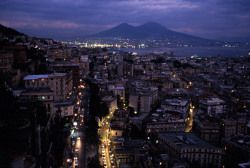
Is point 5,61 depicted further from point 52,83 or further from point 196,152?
point 196,152

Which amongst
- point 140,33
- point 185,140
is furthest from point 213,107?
point 140,33

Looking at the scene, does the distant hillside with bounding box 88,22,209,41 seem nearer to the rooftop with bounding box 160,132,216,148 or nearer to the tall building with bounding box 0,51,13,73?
the tall building with bounding box 0,51,13,73

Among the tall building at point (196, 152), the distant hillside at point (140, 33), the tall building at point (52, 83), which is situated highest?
the distant hillside at point (140, 33)

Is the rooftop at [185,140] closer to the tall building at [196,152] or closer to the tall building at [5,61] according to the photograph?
the tall building at [196,152]

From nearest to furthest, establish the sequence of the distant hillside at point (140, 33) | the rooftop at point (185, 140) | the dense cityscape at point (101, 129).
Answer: the dense cityscape at point (101, 129) → the rooftop at point (185, 140) → the distant hillside at point (140, 33)

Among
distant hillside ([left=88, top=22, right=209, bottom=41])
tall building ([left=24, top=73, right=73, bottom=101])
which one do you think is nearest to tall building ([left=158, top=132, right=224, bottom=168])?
tall building ([left=24, top=73, right=73, bottom=101])

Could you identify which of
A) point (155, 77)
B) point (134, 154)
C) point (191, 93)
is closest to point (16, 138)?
point (134, 154)

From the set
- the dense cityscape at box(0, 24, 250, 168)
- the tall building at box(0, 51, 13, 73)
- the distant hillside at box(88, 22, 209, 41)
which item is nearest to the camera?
the dense cityscape at box(0, 24, 250, 168)

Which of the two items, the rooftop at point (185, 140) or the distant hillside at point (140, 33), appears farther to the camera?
the distant hillside at point (140, 33)

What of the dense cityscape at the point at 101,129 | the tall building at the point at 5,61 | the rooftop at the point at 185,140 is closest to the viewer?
the dense cityscape at the point at 101,129

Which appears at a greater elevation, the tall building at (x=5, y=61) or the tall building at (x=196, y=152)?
the tall building at (x=5, y=61)

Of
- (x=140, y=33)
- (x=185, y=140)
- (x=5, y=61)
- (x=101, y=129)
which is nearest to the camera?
(x=185, y=140)

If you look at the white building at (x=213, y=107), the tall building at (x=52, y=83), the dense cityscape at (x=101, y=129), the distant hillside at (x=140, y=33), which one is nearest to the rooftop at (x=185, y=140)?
the dense cityscape at (x=101, y=129)
